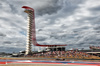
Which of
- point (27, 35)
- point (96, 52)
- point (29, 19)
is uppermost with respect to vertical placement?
point (29, 19)

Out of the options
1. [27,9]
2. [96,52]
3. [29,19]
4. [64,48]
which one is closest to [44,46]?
[64,48]

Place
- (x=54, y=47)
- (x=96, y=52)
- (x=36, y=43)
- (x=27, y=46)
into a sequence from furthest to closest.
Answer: (x=36, y=43) → (x=54, y=47) → (x=27, y=46) → (x=96, y=52)

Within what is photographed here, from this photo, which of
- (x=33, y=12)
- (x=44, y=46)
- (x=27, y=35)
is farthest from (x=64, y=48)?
(x=33, y=12)

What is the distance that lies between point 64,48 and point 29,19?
36757 mm

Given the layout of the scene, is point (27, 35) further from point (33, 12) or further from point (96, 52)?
point (96, 52)

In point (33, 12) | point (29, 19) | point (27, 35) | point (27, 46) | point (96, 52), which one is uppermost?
point (33, 12)

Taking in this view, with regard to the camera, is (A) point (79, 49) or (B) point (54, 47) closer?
(A) point (79, 49)

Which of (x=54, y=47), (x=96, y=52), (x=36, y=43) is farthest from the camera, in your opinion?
(x=36, y=43)

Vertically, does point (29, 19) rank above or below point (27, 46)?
above

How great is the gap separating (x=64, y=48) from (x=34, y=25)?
3181 cm

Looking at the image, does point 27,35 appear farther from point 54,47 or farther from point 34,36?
point 54,47

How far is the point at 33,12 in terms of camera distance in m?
89.0

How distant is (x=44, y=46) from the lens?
9575 centimetres

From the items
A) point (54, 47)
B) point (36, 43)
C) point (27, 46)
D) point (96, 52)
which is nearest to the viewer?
point (96, 52)
